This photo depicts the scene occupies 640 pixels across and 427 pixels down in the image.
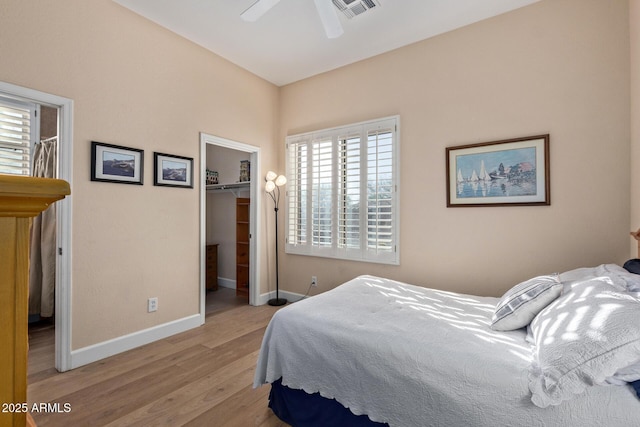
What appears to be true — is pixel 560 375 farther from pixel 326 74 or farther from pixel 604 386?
pixel 326 74

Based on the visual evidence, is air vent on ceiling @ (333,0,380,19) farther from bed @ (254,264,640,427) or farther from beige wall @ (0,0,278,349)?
bed @ (254,264,640,427)

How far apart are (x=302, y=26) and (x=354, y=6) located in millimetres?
646

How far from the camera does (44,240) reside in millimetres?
3318

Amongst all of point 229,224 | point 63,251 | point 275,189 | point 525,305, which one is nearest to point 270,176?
point 275,189

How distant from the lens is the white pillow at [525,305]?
1.69 m

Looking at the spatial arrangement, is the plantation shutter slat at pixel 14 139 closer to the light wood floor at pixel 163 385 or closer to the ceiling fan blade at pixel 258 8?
the light wood floor at pixel 163 385

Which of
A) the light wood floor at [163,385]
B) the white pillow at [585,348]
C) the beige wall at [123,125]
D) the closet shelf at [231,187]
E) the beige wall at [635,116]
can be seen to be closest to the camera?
the white pillow at [585,348]

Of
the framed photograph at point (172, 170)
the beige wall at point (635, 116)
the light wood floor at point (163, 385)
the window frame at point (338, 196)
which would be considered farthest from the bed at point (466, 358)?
the framed photograph at point (172, 170)

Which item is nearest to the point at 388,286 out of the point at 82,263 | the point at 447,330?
the point at 447,330

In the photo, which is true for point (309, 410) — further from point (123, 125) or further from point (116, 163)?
point (123, 125)

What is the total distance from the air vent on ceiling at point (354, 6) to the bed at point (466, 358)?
8.07ft

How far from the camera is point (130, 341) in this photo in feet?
9.35

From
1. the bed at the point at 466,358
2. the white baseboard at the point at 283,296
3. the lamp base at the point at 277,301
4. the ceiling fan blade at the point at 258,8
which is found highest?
the ceiling fan blade at the point at 258,8

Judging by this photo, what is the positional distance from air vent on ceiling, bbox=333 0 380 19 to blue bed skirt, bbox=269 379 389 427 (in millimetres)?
2982
